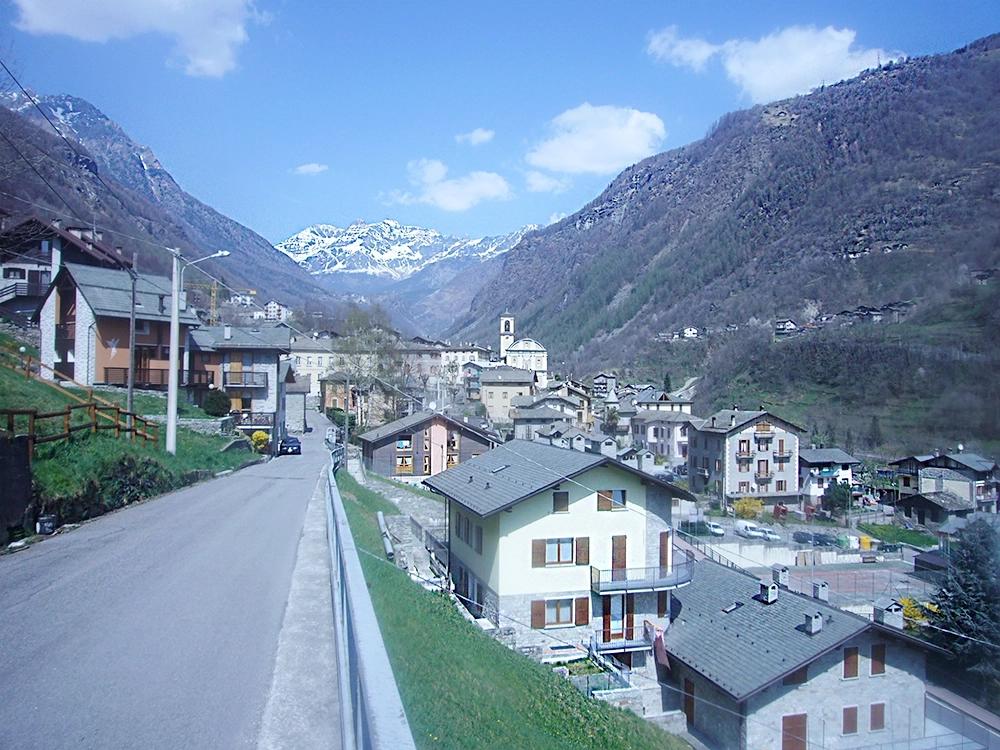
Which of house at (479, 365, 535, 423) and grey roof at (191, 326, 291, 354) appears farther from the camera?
house at (479, 365, 535, 423)

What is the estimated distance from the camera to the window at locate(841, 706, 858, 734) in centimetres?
1683

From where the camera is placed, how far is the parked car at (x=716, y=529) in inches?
1470

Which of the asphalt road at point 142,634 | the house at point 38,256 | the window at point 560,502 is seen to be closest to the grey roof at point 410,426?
the house at point 38,256

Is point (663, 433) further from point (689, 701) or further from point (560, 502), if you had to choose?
point (689, 701)

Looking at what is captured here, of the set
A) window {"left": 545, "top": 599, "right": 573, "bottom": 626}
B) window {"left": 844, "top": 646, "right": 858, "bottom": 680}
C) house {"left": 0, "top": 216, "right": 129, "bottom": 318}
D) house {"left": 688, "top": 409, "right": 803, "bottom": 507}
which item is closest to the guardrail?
window {"left": 844, "top": 646, "right": 858, "bottom": 680}

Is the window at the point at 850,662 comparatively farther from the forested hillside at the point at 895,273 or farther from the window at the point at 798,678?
the forested hillside at the point at 895,273

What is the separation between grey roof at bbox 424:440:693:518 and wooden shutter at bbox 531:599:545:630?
3068 mm

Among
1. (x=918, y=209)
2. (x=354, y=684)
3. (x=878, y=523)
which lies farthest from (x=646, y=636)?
(x=354, y=684)

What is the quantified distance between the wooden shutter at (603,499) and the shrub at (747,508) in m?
23.4

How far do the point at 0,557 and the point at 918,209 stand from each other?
71.4 feet

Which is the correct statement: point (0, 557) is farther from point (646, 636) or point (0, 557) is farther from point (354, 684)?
point (646, 636)

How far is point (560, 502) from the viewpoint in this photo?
68.6ft

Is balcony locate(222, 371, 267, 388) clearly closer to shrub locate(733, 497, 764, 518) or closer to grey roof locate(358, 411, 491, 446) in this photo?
grey roof locate(358, 411, 491, 446)

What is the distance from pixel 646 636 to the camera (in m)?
20.9
